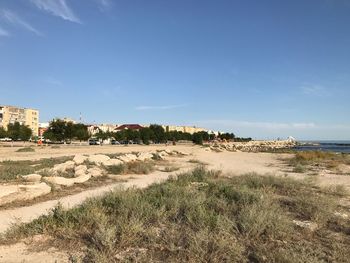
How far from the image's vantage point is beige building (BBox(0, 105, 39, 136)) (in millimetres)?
142225

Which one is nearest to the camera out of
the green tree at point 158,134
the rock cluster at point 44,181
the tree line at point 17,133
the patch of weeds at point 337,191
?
the rock cluster at point 44,181

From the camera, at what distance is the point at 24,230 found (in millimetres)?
7145

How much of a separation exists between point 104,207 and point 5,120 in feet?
488

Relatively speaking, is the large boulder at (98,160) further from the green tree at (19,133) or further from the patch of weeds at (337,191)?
the green tree at (19,133)

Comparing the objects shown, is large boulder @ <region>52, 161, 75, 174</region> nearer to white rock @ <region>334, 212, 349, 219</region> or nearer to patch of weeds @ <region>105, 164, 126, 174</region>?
patch of weeds @ <region>105, 164, 126, 174</region>

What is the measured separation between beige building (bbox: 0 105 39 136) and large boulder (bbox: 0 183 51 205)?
421 ft

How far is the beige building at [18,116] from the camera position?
467ft

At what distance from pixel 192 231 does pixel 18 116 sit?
6324 inches

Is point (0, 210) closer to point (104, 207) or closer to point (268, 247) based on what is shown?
point (104, 207)

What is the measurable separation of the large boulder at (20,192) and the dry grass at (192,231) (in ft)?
8.62

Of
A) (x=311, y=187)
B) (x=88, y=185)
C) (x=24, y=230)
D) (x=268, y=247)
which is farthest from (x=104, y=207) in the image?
(x=311, y=187)

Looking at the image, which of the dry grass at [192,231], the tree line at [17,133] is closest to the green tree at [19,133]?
the tree line at [17,133]

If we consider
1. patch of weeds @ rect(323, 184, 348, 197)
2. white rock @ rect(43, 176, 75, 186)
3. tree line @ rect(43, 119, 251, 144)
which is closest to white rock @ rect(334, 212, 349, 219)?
patch of weeds @ rect(323, 184, 348, 197)

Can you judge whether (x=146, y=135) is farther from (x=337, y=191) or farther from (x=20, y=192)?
(x=20, y=192)
